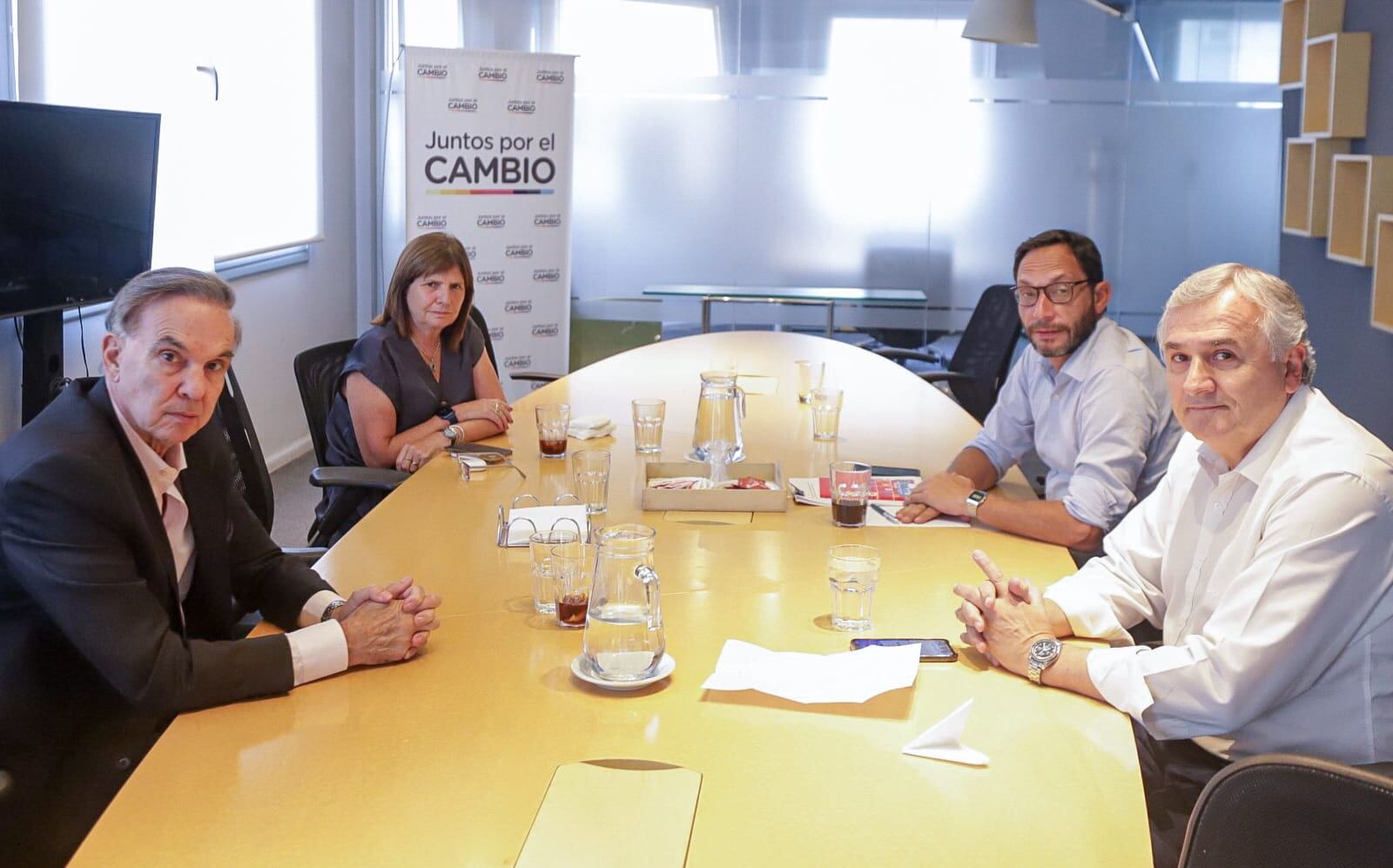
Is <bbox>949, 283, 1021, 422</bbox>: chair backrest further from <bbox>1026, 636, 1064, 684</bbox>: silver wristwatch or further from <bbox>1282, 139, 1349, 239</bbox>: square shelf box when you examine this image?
<bbox>1026, 636, 1064, 684</bbox>: silver wristwatch

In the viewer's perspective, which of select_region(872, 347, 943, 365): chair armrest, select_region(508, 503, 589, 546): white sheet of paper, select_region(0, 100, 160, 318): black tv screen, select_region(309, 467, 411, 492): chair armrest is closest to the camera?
select_region(508, 503, 589, 546): white sheet of paper

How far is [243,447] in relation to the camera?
9.92ft

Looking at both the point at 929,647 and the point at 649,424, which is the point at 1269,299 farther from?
the point at 649,424

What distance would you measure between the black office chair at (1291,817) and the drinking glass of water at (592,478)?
1.60 meters

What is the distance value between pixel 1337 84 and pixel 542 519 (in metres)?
3.86

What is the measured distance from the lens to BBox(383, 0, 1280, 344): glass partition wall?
7414 millimetres

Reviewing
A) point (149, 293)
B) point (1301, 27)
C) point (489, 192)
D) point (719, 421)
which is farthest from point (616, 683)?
point (489, 192)

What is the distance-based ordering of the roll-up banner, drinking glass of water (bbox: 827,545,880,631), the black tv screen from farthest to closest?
the roll-up banner < the black tv screen < drinking glass of water (bbox: 827,545,880,631)

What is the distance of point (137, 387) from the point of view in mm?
1960

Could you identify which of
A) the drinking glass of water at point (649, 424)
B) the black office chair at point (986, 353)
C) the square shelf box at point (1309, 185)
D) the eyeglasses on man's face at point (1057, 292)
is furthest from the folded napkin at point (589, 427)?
the square shelf box at point (1309, 185)

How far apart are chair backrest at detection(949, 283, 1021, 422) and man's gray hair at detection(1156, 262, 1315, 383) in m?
3.43

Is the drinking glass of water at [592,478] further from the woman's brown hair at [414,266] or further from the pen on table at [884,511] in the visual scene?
the woman's brown hair at [414,266]

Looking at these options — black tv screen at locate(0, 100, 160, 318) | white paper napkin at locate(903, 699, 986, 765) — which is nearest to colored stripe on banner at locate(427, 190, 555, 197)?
black tv screen at locate(0, 100, 160, 318)

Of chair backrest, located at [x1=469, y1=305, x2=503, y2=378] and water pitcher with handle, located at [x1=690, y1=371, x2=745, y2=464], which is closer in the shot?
water pitcher with handle, located at [x1=690, y1=371, x2=745, y2=464]
